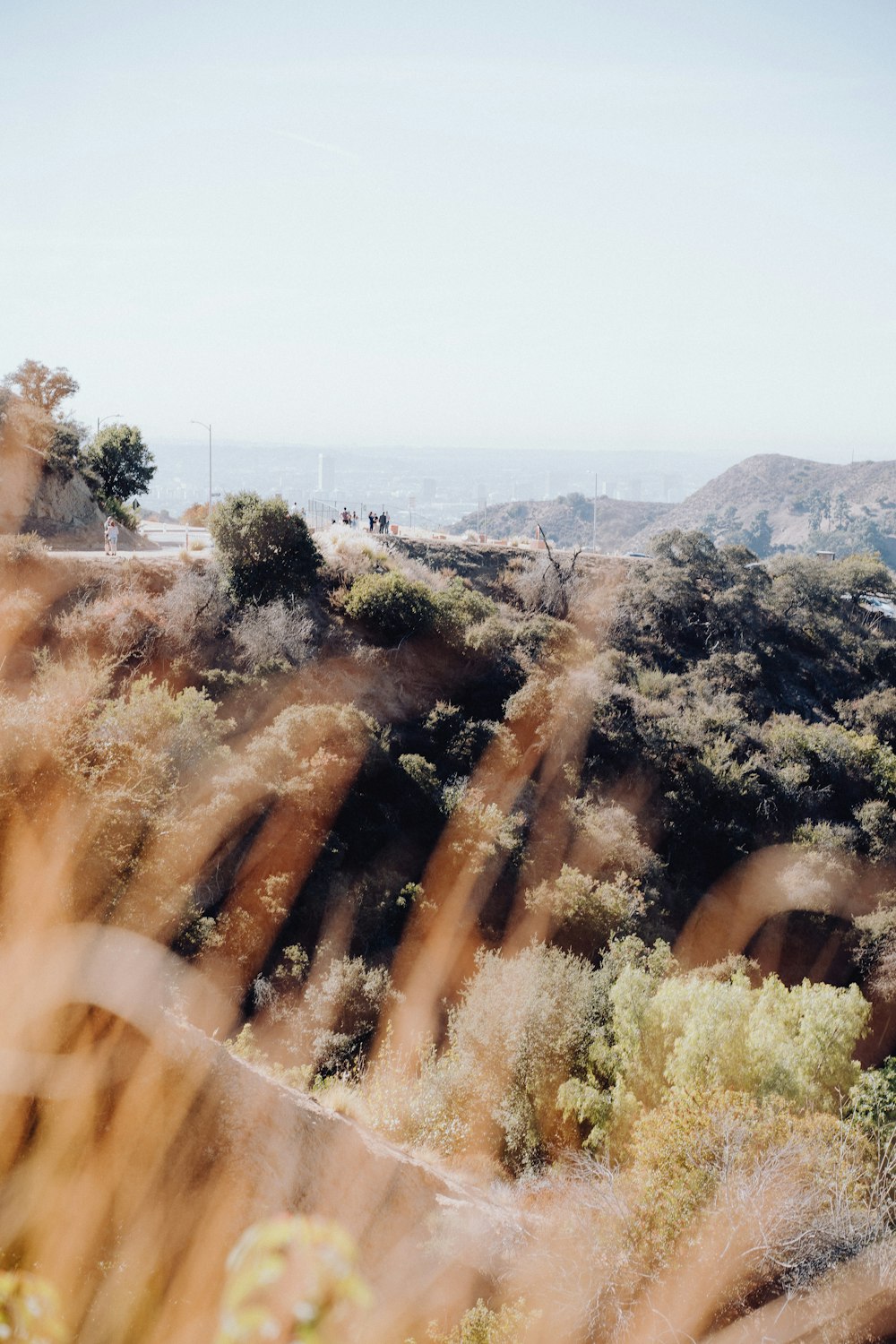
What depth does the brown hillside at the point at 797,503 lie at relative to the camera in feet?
346

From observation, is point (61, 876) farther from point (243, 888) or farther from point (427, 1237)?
point (243, 888)

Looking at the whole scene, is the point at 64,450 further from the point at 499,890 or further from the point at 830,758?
the point at 830,758

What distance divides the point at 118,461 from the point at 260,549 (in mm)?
14155

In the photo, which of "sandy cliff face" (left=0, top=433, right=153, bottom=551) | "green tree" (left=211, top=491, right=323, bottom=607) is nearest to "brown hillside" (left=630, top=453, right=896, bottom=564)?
"sandy cliff face" (left=0, top=433, right=153, bottom=551)

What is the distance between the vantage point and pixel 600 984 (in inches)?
563

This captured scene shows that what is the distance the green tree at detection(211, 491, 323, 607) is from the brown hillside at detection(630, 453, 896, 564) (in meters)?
77.3

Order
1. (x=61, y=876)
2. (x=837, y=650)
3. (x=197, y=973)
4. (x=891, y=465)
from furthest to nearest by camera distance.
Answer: (x=891, y=465) < (x=837, y=650) < (x=197, y=973) < (x=61, y=876)

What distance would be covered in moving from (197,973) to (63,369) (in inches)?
1203

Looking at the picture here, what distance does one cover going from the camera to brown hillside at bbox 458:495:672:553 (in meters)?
101

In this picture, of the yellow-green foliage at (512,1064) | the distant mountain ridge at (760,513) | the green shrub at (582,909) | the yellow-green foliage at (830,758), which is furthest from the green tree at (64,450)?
the distant mountain ridge at (760,513)

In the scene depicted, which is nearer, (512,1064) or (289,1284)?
(289,1284)

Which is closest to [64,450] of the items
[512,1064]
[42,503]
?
[42,503]

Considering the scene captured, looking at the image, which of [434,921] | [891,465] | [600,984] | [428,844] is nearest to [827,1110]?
[600,984]

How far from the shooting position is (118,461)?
→ 34.9m
